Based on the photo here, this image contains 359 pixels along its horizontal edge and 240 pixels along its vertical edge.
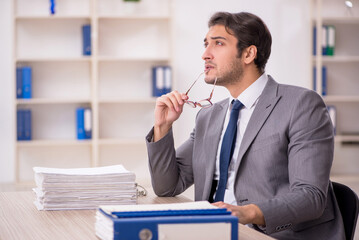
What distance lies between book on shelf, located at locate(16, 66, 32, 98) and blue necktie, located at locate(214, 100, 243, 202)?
322cm

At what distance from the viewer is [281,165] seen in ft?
6.16

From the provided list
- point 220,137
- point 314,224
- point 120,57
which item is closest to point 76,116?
point 120,57

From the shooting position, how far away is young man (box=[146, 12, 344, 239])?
1706 millimetres

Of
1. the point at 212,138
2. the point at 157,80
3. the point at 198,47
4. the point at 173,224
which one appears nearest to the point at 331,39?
the point at 198,47

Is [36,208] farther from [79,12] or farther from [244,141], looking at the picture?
[79,12]

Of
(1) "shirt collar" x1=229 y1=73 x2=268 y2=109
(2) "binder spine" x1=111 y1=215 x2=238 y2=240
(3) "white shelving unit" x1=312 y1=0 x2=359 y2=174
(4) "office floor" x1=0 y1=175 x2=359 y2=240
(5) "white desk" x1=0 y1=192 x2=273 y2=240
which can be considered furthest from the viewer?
(3) "white shelving unit" x1=312 y1=0 x2=359 y2=174

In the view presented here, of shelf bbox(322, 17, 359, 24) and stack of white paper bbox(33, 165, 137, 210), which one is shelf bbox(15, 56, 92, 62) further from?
stack of white paper bbox(33, 165, 137, 210)

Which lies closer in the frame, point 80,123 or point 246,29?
point 246,29

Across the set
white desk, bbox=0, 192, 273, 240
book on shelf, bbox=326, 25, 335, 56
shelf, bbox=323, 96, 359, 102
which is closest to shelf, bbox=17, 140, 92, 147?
shelf, bbox=323, 96, 359, 102

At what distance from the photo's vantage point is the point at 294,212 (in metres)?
1.64

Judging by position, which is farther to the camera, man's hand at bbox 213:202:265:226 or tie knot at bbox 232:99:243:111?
tie knot at bbox 232:99:243:111

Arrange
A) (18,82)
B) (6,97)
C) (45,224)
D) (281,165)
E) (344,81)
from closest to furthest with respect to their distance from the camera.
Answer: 1. (45,224)
2. (281,165)
3. (18,82)
4. (6,97)
5. (344,81)

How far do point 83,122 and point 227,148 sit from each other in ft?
10.5

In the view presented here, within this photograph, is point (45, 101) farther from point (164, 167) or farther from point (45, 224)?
point (45, 224)
